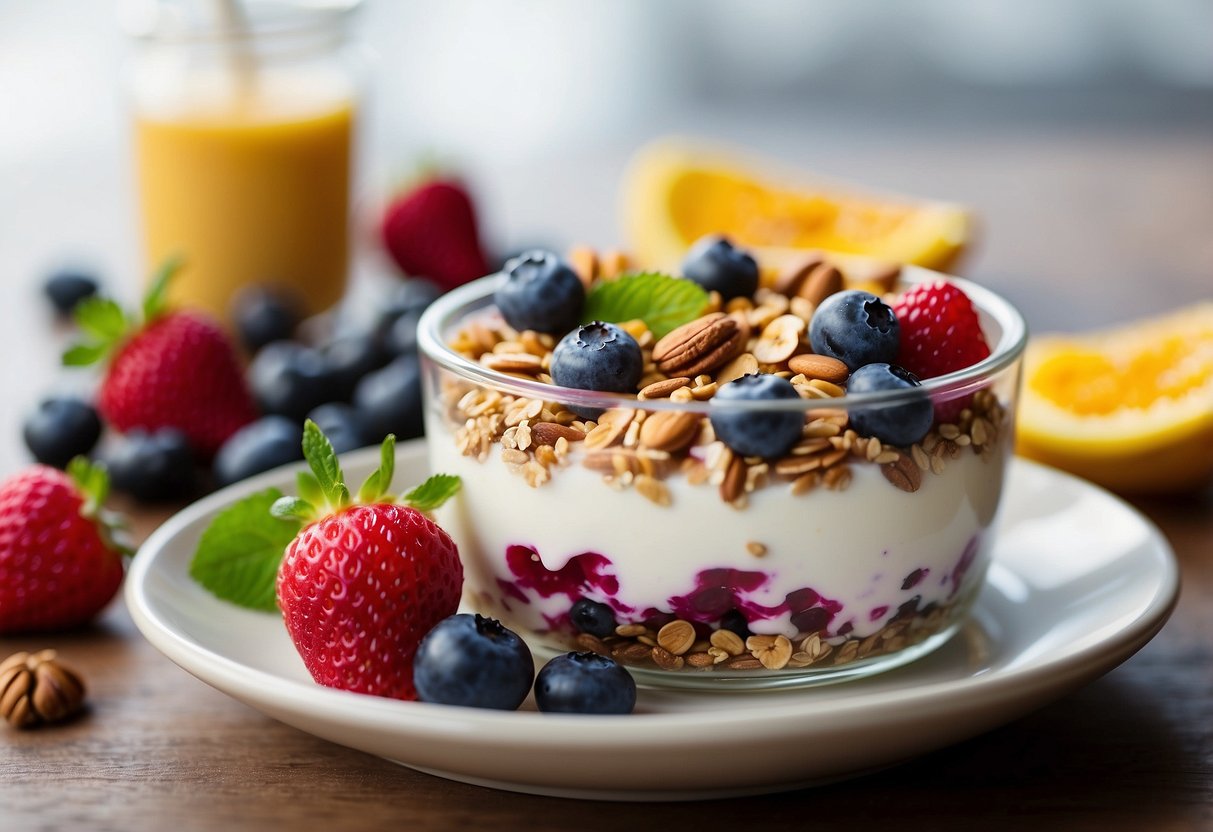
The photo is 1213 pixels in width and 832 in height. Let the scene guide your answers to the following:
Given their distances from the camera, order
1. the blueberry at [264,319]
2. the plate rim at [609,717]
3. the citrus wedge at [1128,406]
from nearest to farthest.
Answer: the plate rim at [609,717], the citrus wedge at [1128,406], the blueberry at [264,319]

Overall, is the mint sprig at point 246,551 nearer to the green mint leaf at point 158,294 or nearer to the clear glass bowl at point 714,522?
the clear glass bowl at point 714,522

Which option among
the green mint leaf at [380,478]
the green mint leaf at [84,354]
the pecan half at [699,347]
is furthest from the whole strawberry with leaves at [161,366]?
the pecan half at [699,347]

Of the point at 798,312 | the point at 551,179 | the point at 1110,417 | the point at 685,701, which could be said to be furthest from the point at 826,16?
the point at 685,701

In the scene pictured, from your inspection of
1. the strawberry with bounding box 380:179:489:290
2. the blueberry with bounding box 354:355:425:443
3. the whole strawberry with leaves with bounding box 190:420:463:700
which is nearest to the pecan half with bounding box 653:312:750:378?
the whole strawberry with leaves with bounding box 190:420:463:700

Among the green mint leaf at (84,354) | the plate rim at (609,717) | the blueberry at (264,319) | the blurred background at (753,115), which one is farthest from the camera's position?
the blurred background at (753,115)

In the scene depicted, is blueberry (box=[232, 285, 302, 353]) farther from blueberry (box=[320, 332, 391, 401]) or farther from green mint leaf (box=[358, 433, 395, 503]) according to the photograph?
green mint leaf (box=[358, 433, 395, 503])

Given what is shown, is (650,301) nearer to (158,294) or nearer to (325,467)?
(325,467)

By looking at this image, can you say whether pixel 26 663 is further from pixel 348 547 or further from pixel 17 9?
pixel 17 9
